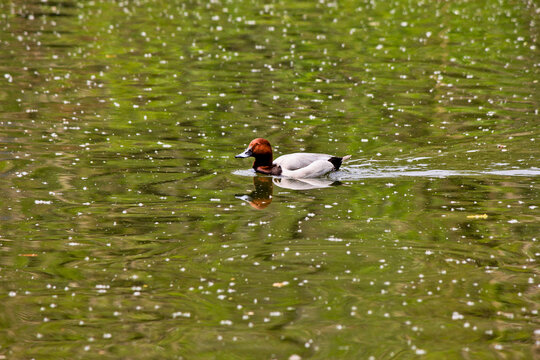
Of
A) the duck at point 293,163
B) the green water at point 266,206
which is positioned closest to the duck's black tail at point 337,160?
the duck at point 293,163

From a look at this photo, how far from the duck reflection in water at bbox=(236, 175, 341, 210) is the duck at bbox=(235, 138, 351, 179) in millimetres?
111

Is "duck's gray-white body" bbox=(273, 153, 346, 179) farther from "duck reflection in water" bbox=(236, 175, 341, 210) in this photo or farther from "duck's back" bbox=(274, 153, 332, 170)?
"duck reflection in water" bbox=(236, 175, 341, 210)

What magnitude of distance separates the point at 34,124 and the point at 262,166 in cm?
564

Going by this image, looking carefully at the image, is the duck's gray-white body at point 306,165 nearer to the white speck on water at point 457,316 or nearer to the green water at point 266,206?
the green water at point 266,206

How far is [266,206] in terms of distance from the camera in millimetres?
12805

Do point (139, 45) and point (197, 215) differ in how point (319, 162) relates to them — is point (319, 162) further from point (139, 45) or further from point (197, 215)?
point (139, 45)

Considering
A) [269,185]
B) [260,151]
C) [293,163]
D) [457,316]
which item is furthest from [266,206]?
[457,316]

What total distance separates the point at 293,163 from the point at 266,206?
1.95m

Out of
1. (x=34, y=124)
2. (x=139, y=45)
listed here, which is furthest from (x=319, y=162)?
(x=139, y=45)

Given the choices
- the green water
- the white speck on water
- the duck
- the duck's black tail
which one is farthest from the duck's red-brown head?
the white speck on water

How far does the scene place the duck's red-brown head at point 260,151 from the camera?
14.8 metres

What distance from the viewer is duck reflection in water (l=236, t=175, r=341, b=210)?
13.2 metres

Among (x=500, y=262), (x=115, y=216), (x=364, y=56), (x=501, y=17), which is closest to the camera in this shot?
(x=500, y=262)

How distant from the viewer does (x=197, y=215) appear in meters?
12.2
